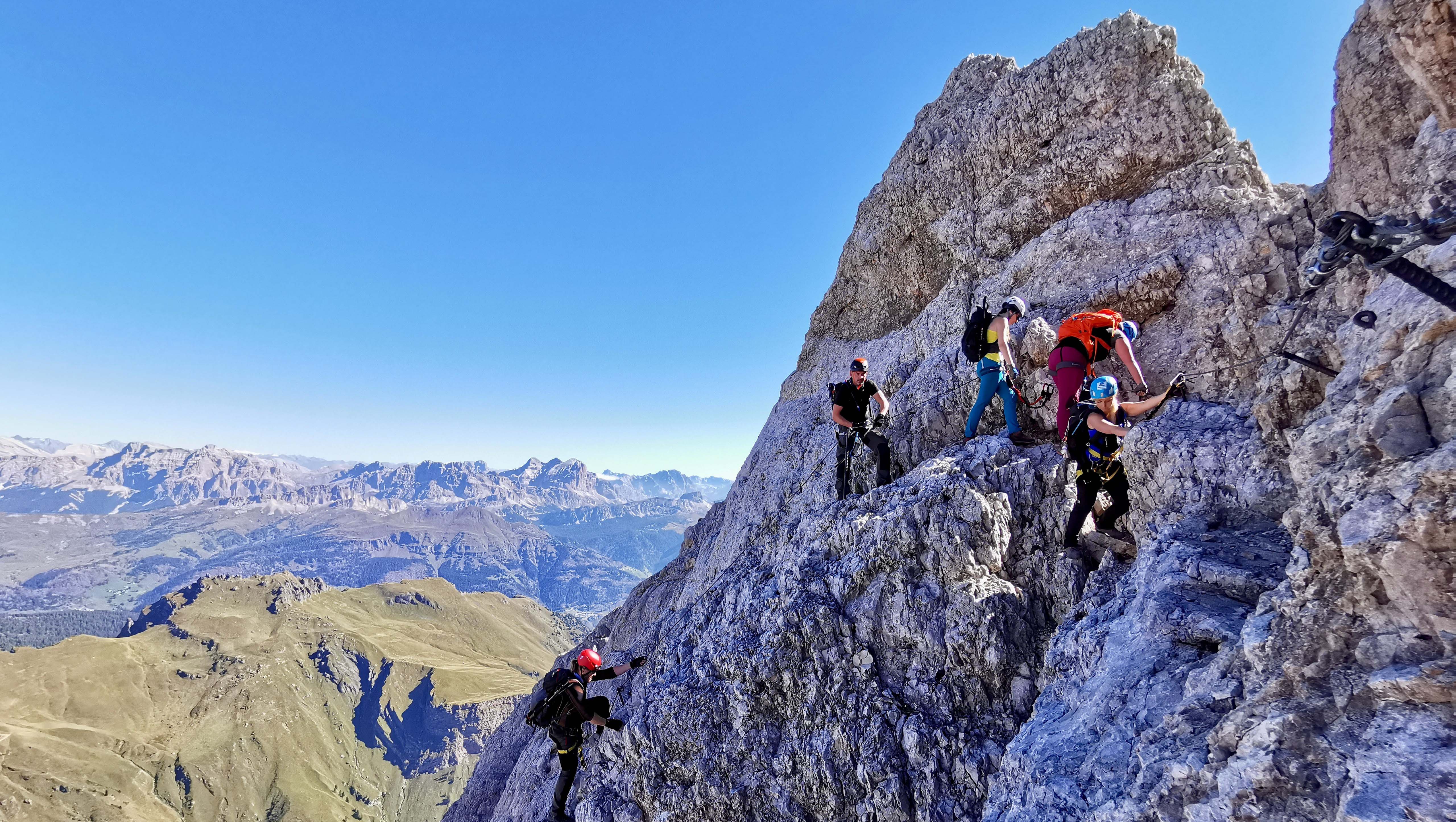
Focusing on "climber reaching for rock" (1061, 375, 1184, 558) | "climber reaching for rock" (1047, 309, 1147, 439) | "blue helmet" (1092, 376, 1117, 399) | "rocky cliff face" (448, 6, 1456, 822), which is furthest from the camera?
"climber reaching for rock" (1047, 309, 1147, 439)

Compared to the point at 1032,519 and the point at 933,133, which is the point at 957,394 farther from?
the point at 933,133

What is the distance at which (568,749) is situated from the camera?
1586 cm

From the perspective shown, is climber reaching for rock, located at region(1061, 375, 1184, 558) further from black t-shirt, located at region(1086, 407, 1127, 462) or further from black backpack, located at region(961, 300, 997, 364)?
black backpack, located at region(961, 300, 997, 364)

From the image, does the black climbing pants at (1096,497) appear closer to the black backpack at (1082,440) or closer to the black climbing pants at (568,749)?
the black backpack at (1082,440)

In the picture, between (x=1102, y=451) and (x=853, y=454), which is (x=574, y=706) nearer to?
(x=853, y=454)

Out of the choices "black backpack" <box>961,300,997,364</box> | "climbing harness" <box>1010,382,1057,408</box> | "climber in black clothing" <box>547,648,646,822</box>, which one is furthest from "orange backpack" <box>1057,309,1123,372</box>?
"climber in black clothing" <box>547,648,646,822</box>

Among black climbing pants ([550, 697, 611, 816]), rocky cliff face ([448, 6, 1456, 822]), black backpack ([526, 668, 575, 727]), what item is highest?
rocky cliff face ([448, 6, 1456, 822])

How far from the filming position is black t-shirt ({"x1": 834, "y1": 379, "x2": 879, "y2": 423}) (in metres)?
18.4

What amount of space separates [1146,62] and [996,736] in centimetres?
2402

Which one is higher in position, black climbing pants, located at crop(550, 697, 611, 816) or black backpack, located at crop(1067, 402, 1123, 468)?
black backpack, located at crop(1067, 402, 1123, 468)

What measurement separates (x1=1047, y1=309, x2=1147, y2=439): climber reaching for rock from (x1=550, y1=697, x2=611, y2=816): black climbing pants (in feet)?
44.7

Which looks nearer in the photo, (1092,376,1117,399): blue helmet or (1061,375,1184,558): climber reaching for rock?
(1061,375,1184,558): climber reaching for rock

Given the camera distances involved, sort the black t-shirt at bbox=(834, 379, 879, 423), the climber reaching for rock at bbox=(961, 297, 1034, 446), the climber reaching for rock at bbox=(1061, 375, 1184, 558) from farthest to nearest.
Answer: the black t-shirt at bbox=(834, 379, 879, 423) < the climber reaching for rock at bbox=(961, 297, 1034, 446) < the climber reaching for rock at bbox=(1061, 375, 1184, 558)

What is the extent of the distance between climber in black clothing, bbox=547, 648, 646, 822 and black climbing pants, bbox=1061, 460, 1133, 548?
11.2m
